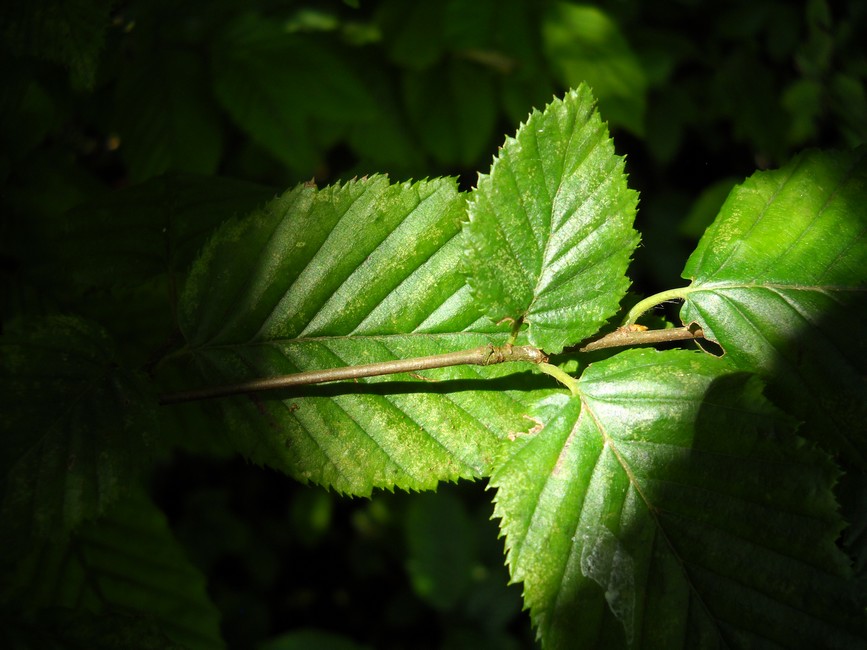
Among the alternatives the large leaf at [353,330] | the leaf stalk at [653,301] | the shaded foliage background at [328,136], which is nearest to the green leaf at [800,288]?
the leaf stalk at [653,301]

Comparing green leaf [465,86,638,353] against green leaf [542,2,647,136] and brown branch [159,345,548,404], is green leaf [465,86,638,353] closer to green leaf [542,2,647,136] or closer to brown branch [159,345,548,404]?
brown branch [159,345,548,404]

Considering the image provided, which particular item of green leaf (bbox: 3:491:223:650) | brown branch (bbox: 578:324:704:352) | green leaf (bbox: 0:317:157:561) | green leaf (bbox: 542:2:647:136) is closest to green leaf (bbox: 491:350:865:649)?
brown branch (bbox: 578:324:704:352)

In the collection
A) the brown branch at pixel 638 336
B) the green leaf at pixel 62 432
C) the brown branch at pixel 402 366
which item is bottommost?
the green leaf at pixel 62 432

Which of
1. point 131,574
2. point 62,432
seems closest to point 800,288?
point 62,432

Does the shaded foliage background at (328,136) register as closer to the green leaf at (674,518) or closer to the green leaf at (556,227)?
the green leaf at (556,227)

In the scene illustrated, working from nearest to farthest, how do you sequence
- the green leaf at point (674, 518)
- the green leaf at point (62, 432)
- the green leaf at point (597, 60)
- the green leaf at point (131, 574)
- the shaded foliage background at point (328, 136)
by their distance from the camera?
the green leaf at point (674, 518) < the green leaf at point (62, 432) < the shaded foliage background at point (328, 136) < the green leaf at point (131, 574) < the green leaf at point (597, 60)

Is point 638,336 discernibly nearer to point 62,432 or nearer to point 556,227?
point 556,227

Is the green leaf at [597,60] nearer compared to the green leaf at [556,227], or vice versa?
the green leaf at [556,227]
